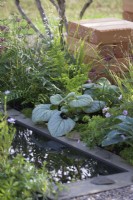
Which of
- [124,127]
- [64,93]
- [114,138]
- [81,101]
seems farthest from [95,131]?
[64,93]

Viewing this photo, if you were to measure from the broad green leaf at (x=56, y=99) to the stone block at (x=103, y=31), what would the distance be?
972mm

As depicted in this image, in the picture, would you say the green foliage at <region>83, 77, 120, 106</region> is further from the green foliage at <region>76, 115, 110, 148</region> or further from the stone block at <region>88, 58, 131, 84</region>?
the green foliage at <region>76, 115, 110, 148</region>

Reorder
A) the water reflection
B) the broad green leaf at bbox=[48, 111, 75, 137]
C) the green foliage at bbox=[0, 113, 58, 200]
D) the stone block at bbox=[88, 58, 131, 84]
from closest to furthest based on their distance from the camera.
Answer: the green foliage at bbox=[0, 113, 58, 200] < the water reflection < the broad green leaf at bbox=[48, 111, 75, 137] < the stone block at bbox=[88, 58, 131, 84]

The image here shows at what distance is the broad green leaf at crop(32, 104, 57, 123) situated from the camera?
6.21 metres

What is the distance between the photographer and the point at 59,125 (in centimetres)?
603

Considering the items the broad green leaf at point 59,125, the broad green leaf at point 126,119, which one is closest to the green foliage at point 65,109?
the broad green leaf at point 59,125

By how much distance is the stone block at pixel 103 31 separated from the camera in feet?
23.8

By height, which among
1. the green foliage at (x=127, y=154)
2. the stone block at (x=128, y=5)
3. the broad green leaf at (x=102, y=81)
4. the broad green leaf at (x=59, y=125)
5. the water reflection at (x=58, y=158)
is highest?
the stone block at (x=128, y=5)

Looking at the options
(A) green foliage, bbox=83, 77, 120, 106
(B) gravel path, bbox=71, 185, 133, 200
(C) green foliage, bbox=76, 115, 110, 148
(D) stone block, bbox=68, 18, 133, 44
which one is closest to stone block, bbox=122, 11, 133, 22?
(D) stone block, bbox=68, 18, 133, 44

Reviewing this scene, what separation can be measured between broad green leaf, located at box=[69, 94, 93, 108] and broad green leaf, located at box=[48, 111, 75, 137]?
155 millimetres

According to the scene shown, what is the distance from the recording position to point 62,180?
16.6ft

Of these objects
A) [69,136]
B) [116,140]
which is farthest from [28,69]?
[116,140]

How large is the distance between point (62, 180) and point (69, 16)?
9100mm

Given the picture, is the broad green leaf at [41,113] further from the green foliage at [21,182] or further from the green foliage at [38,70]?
the green foliage at [21,182]
